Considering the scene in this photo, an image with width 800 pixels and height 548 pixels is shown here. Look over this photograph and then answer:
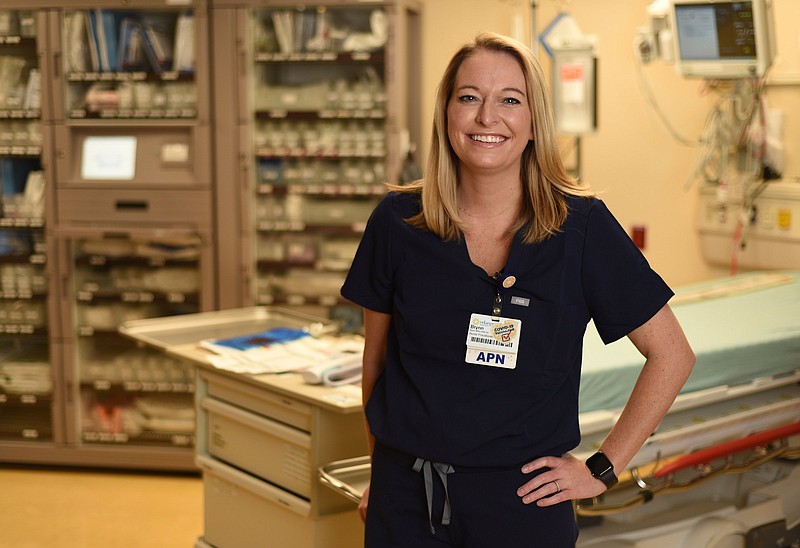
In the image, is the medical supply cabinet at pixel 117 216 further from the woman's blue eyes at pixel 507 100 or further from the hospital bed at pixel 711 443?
the woman's blue eyes at pixel 507 100

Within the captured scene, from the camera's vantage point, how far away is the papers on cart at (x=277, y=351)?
2.98 metres

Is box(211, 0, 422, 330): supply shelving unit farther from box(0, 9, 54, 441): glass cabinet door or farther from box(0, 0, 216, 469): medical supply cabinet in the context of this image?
box(0, 9, 54, 441): glass cabinet door

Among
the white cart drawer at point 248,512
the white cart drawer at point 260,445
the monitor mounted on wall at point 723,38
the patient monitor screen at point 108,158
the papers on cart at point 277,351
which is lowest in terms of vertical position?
the white cart drawer at point 248,512

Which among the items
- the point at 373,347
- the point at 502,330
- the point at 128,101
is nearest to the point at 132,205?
the point at 128,101

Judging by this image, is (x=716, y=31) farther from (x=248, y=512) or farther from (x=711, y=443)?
(x=248, y=512)

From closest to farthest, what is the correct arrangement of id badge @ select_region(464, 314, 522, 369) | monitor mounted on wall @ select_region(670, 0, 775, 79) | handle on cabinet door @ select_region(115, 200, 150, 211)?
id badge @ select_region(464, 314, 522, 369), monitor mounted on wall @ select_region(670, 0, 775, 79), handle on cabinet door @ select_region(115, 200, 150, 211)

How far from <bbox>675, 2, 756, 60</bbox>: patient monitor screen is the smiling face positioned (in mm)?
2553

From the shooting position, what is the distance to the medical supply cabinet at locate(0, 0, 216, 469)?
4.88 metres

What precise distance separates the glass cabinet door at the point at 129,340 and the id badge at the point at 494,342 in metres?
3.47

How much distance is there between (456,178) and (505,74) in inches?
9.6

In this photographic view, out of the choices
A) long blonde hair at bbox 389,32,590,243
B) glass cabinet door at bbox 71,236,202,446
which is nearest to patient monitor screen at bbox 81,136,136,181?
glass cabinet door at bbox 71,236,202,446

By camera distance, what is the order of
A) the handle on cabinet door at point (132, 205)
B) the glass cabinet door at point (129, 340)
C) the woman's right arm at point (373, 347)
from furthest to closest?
the glass cabinet door at point (129, 340)
the handle on cabinet door at point (132, 205)
the woman's right arm at point (373, 347)

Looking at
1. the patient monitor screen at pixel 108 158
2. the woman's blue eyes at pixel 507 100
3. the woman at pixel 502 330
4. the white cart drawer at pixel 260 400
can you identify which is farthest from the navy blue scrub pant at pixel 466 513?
the patient monitor screen at pixel 108 158

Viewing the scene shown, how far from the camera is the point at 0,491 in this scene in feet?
15.7
